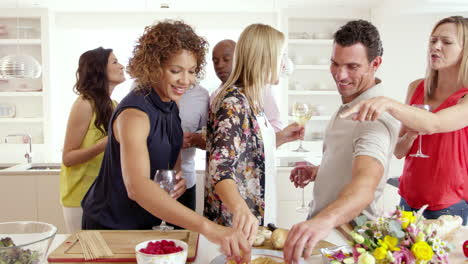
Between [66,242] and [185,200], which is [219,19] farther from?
[66,242]

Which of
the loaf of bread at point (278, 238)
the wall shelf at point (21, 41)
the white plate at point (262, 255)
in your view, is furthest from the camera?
the wall shelf at point (21, 41)

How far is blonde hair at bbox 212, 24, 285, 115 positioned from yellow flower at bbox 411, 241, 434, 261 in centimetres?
88

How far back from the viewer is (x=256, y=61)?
1800mm

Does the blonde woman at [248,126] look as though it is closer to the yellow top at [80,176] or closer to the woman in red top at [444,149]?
the woman in red top at [444,149]

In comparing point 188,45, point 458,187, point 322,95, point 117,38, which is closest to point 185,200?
point 188,45

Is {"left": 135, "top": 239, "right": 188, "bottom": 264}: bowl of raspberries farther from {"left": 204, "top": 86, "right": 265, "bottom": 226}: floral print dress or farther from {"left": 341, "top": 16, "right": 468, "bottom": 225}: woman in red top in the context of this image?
{"left": 341, "top": 16, "right": 468, "bottom": 225}: woman in red top

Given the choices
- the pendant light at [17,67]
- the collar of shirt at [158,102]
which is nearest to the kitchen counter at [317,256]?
the collar of shirt at [158,102]

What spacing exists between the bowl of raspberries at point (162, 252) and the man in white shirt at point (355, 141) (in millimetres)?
428

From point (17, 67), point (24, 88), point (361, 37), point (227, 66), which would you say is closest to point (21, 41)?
point (24, 88)

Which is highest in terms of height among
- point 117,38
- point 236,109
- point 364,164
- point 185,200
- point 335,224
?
point 117,38

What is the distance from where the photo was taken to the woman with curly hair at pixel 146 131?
4.71 ft

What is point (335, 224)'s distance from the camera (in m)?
1.22

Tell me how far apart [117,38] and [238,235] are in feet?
18.8

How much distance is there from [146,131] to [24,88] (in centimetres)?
519
